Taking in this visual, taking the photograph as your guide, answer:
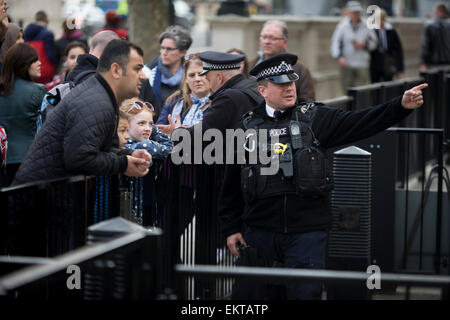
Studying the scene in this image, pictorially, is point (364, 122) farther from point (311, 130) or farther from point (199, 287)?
point (199, 287)

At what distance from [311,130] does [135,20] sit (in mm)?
10285

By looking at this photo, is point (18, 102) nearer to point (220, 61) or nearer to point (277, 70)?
point (220, 61)

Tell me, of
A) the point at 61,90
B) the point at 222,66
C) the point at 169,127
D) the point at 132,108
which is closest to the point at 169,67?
the point at 169,127

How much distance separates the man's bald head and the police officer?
208 centimetres

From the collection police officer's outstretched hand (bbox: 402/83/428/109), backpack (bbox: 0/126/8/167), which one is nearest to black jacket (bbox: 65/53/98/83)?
backpack (bbox: 0/126/8/167)

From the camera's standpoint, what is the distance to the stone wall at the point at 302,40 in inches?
752

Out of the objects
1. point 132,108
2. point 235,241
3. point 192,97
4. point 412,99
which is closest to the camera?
point 412,99

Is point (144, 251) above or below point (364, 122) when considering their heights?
below

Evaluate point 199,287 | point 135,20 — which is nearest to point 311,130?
point 199,287

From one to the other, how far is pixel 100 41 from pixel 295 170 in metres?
2.71

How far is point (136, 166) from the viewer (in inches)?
232

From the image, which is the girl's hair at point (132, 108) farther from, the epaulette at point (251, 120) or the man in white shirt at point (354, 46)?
the man in white shirt at point (354, 46)

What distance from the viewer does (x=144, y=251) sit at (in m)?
3.74

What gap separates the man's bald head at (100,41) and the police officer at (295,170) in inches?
81.8
